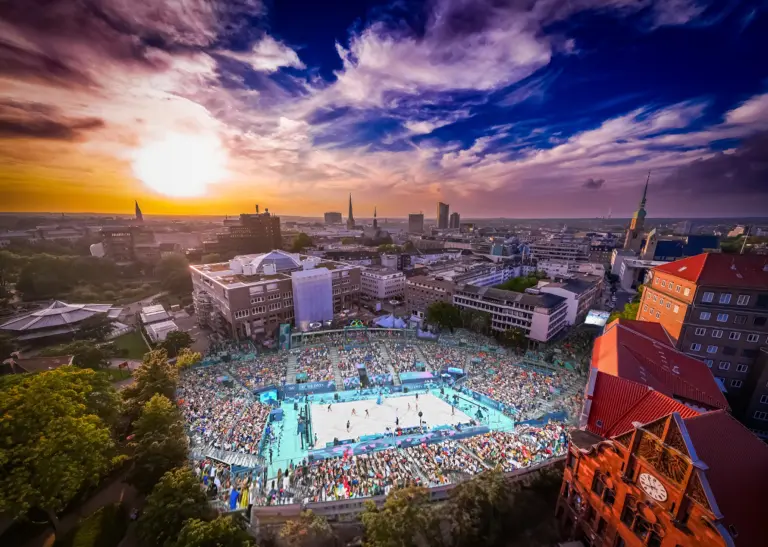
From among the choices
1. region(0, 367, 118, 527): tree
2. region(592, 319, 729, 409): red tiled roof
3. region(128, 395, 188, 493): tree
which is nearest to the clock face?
region(592, 319, 729, 409): red tiled roof

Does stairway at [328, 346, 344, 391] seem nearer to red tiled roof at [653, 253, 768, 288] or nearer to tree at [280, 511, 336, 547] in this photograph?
tree at [280, 511, 336, 547]

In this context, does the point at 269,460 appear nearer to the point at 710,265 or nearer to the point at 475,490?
the point at 475,490

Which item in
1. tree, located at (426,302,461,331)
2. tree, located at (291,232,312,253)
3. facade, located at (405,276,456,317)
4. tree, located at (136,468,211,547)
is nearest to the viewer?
tree, located at (136,468,211,547)

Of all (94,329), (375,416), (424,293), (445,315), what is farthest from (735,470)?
(94,329)

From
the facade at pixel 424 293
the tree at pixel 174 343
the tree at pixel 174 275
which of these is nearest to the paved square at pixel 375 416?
the tree at pixel 174 343

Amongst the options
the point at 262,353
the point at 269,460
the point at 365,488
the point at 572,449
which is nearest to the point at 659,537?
the point at 572,449

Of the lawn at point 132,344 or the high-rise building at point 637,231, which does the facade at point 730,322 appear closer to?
the lawn at point 132,344

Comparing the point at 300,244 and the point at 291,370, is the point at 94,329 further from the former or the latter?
the point at 300,244
